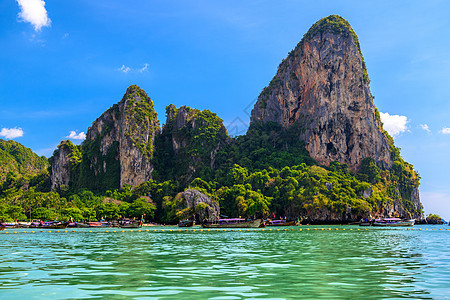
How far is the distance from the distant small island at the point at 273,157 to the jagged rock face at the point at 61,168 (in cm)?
49

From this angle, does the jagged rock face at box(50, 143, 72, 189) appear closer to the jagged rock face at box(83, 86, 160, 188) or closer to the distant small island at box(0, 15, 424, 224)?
the distant small island at box(0, 15, 424, 224)

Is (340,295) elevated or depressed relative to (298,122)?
depressed

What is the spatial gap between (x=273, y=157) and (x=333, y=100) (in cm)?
3742

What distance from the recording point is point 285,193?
134 m

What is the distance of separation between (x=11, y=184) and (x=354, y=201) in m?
161

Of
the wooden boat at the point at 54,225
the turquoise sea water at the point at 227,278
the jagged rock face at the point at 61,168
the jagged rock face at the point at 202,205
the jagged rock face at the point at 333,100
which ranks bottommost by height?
the wooden boat at the point at 54,225

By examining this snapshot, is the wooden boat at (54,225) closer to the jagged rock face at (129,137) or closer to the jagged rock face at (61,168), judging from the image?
the jagged rock face at (129,137)

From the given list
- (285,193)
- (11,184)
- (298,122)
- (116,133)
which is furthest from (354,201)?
(11,184)

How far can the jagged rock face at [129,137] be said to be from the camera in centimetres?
17900

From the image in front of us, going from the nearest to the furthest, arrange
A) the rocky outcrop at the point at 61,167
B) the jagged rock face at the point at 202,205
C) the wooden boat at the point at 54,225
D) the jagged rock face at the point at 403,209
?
1. the wooden boat at the point at 54,225
2. the jagged rock face at the point at 202,205
3. the jagged rock face at the point at 403,209
4. the rocky outcrop at the point at 61,167

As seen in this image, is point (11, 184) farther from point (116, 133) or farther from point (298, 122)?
point (298, 122)

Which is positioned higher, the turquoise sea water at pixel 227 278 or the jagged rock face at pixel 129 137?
the jagged rock face at pixel 129 137

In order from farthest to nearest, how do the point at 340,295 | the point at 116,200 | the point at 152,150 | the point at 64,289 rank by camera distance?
the point at 152,150 → the point at 116,200 → the point at 64,289 → the point at 340,295

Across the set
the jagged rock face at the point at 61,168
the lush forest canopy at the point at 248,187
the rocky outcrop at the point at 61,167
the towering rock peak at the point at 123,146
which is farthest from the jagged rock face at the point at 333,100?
the jagged rock face at the point at 61,168
